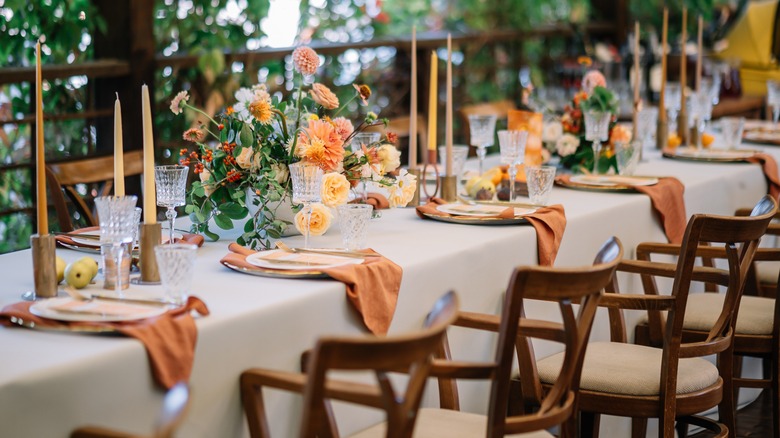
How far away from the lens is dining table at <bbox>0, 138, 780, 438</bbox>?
1633 millimetres

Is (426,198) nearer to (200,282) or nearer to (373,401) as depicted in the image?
(200,282)

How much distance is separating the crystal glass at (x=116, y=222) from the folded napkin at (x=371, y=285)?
282 mm

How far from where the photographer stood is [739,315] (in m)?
3.19

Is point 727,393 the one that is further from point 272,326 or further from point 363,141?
point 272,326

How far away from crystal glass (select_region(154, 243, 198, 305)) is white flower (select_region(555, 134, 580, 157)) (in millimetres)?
2084

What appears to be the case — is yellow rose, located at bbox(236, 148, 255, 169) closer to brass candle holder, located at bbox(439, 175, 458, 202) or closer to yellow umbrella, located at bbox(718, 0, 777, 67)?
brass candle holder, located at bbox(439, 175, 458, 202)

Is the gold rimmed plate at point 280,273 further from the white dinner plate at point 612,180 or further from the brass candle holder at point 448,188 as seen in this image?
the white dinner plate at point 612,180

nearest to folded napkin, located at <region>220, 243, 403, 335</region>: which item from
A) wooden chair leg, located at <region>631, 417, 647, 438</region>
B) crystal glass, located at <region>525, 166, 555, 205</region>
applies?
crystal glass, located at <region>525, 166, 555, 205</region>

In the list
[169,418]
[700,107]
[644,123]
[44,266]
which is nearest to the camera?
[169,418]

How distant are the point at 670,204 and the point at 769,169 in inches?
36.0

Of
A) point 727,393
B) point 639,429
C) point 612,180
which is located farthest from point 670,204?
point 639,429

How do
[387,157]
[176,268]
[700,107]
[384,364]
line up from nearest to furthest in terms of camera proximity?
1. [384,364]
2. [176,268]
3. [387,157]
4. [700,107]

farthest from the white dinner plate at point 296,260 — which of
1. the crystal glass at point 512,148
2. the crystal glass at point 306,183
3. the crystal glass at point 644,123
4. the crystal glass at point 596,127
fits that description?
the crystal glass at point 644,123

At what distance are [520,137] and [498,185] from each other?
11.5 inches
